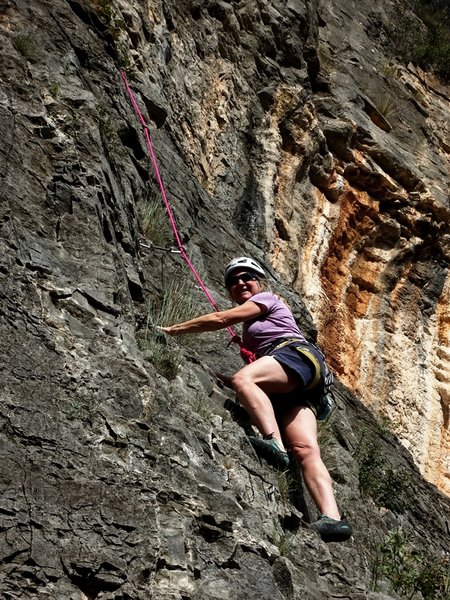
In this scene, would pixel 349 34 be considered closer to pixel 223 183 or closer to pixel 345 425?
pixel 223 183

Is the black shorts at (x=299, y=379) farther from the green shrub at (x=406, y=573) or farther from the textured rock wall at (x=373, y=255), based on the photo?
the textured rock wall at (x=373, y=255)

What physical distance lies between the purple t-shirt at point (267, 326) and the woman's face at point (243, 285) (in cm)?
20

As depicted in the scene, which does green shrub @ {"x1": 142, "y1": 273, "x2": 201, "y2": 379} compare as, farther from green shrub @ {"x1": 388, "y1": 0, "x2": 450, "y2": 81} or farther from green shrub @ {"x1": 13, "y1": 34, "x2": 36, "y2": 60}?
green shrub @ {"x1": 388, "y1": 0, "x2": 450, "y2": 81}

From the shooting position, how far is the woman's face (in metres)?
6.79

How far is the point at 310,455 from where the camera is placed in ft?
19.6

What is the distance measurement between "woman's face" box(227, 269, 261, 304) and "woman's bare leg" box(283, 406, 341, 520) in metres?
1.00

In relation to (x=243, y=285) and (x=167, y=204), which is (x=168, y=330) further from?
(x=167, y=204)

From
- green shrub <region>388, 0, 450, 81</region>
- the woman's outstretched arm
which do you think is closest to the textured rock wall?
green shrub <region>388, 0, 450, 81</region>

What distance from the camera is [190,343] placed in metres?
6.83

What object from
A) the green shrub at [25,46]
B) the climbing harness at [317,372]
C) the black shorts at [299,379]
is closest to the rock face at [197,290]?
the green shrub at [25,46]

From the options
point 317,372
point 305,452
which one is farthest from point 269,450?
point 317,372

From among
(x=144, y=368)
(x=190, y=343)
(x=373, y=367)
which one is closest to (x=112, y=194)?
(x=190, y=343)

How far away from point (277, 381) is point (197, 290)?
2.10 m

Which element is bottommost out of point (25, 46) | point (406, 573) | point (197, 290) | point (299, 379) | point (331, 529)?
point (406, 573)
